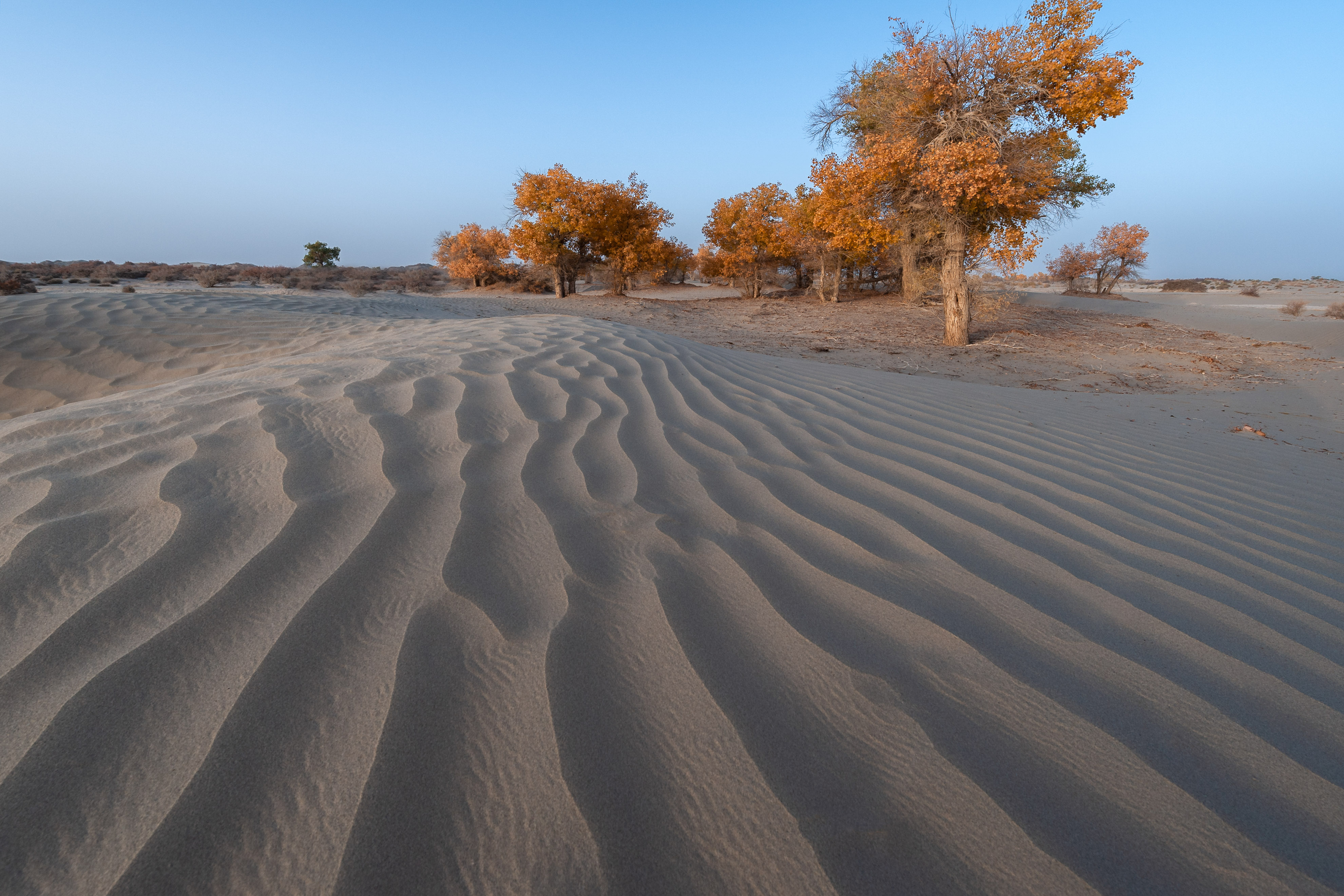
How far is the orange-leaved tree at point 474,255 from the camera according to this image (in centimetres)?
2002

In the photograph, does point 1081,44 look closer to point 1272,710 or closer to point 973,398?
point 973,398

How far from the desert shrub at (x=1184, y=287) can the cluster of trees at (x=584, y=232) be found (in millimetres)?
22925

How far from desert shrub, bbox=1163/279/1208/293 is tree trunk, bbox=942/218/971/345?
2337cm

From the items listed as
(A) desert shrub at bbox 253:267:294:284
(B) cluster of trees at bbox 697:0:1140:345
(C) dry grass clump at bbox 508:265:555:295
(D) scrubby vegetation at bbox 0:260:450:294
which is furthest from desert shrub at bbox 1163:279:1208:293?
(A) desert shrub at bbox 253:267:294:284

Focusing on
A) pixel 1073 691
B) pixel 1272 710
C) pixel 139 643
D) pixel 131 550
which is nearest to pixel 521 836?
pixel 139 643

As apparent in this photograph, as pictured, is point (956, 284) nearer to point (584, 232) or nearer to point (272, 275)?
point (584, 232)

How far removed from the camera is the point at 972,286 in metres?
9.17

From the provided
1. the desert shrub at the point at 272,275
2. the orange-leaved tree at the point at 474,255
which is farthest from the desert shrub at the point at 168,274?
the orange-leaved tree at the point at 474,255

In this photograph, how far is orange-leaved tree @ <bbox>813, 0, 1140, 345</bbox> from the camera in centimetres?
703

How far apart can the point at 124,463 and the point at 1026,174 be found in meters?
9.00

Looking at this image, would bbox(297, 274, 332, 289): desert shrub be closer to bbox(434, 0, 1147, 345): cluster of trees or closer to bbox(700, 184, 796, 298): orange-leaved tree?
bbox(700, 184, 796, 298): orange-leaved tree

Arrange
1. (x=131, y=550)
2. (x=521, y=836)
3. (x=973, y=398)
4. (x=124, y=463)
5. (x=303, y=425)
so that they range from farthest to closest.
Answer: (x=973, y=398), (x=303, y=425), (x=124, y=463), (x=131, y=550), (x=521, y=836)

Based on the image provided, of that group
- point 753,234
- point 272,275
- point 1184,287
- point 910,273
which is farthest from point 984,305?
point 1184,287

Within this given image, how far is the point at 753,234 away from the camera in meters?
16.6
